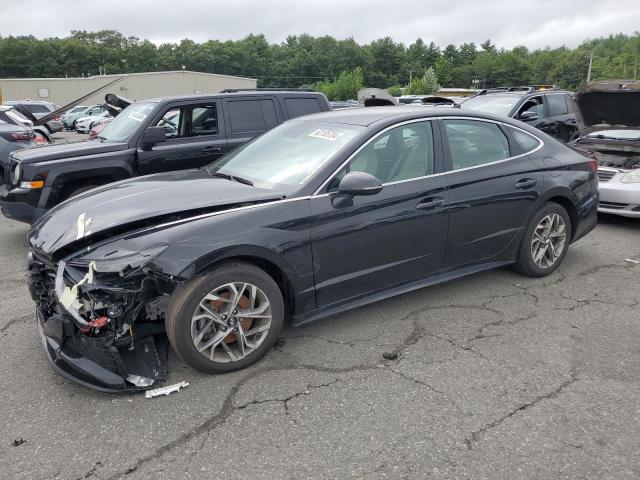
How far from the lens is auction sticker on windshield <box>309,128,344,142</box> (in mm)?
3697

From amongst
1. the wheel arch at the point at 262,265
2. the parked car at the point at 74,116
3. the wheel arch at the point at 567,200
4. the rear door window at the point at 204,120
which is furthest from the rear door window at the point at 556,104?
the parked car at the point at 74,116

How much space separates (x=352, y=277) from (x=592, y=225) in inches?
115

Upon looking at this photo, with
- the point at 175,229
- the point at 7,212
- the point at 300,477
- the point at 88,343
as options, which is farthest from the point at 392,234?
the point at 7,212

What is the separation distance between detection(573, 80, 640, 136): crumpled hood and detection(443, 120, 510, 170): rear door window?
3479 mm

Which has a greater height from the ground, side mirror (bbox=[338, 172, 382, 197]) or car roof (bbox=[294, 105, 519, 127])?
car roof (bbox=[294, 105, 519, 127])

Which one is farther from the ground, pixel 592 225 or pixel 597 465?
pixel 592 225

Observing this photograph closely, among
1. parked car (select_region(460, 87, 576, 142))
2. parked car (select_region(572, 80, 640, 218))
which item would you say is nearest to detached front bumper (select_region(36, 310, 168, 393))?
parked car (select_region(572, 80, 640, 218))

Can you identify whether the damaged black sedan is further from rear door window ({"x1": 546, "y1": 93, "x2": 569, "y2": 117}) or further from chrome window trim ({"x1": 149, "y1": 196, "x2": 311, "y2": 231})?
rear door window ({"x1": 546, "y1": 93, "x2": 569, "y2": 117})

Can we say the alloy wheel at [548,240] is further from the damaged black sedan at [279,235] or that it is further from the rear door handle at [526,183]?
the rear door handle at [526,183]

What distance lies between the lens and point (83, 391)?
9.58 feet

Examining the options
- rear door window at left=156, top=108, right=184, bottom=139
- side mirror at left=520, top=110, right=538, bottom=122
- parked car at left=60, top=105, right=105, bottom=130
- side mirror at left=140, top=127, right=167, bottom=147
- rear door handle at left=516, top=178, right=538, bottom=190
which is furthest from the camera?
parked car at left=60, top=105, right=105, bottom=130

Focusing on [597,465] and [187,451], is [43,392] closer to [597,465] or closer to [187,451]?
[187,451]

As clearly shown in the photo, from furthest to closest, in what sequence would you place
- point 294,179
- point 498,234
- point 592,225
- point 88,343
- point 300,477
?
point 592,225
point 498,234
point 294,179
point 88,343
point 300,477

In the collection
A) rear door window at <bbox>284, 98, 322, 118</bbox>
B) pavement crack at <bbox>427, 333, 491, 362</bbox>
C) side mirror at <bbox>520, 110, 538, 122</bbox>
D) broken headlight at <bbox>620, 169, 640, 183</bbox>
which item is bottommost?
pavement crack at <bbox>427, 333, 491, 362</bbox>
